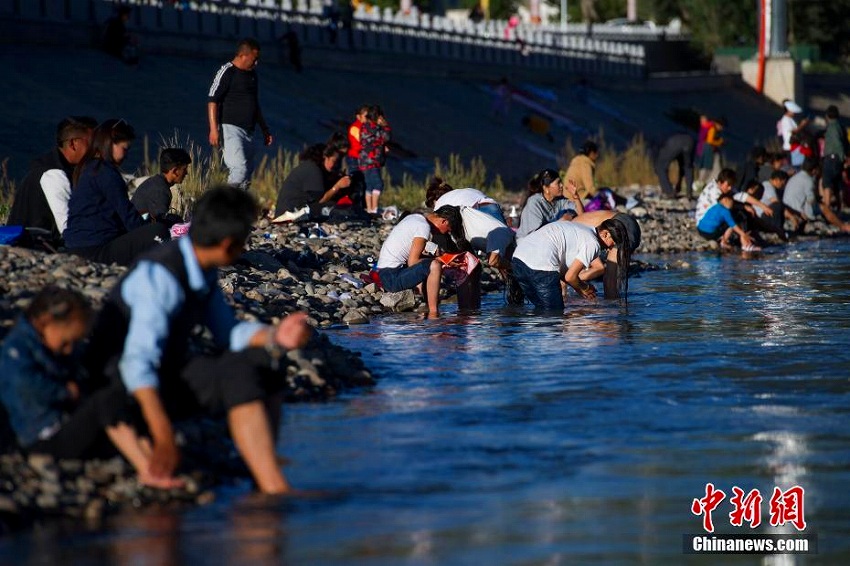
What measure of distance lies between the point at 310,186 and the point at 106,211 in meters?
6.85

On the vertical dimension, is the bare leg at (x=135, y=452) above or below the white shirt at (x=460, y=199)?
below

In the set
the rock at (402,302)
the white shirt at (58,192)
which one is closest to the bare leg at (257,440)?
the white shirt at (58,192)

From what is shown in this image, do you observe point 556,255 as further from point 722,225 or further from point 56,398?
point 722,225

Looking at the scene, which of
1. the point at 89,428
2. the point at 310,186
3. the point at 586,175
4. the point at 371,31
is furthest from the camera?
the point at 371,31

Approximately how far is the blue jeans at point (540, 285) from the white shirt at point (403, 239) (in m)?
0.80

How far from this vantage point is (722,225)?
67.9 feet

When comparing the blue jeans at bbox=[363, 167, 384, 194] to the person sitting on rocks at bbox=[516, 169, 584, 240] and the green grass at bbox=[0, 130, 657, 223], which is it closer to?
the green grass at bbox=[0, 130, 657, 223]

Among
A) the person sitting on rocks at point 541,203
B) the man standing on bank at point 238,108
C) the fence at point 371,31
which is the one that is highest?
the fence at point 371,31

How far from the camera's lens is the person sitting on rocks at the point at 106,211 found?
36.8ft

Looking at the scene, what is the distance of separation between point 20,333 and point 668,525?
2.75m

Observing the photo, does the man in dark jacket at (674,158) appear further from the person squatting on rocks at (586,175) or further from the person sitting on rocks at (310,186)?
the person sitting on rocks at (310,186)

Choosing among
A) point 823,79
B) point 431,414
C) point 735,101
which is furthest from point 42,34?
point 823,79

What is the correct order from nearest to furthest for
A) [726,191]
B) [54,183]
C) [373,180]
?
[54,183] < [726,191] < [373,180]

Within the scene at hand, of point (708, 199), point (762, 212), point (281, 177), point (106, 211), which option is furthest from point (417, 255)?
point (762, 212)
